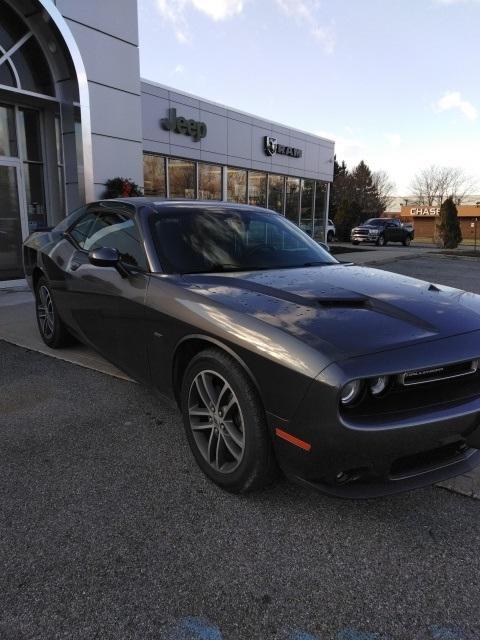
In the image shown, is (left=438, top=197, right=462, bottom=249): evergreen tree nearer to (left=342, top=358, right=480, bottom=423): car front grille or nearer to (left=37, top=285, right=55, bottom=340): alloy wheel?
(left=37, top=285, right=55, bottom=340): alloy wheel

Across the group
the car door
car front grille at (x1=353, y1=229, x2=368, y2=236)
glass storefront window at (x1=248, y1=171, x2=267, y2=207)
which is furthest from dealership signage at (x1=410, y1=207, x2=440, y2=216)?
the car door

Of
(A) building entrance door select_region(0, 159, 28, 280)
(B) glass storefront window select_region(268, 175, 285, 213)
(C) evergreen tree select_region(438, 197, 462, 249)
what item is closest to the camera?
(A) building entrance door select_region(0, 159, 28, 280)

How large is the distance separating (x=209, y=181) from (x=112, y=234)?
1458 cm

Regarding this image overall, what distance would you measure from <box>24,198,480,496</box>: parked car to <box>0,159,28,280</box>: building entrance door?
6.57 meters

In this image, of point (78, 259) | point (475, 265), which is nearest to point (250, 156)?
point (475, 265)

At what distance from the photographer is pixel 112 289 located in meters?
3.39

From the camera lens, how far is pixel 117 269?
3.30 meters

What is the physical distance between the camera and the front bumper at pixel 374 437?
Result: 1.97 metres

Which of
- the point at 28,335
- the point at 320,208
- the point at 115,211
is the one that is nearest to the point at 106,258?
the point at 115,211

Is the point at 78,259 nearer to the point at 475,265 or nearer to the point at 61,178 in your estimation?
the point at 61,178

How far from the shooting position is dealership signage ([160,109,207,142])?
590 inches

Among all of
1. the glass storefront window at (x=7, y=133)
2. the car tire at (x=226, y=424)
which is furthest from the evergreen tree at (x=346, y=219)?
the car tire at (x=226, y=424)

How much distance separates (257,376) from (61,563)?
3.77ft

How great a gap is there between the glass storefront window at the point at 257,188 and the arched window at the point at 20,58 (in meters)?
11.3
